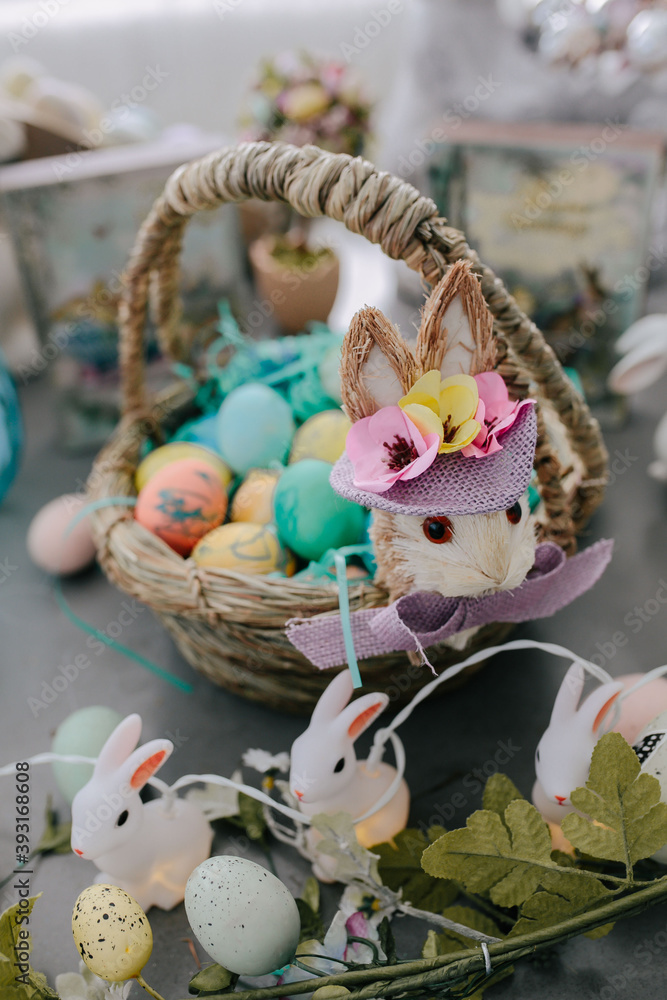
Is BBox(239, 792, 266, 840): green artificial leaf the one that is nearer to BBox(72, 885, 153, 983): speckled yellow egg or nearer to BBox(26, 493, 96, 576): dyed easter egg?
BBox(72, 885, 153, 983): speckled yellow egg

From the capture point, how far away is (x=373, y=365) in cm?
49

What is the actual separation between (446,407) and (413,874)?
0.34 meters

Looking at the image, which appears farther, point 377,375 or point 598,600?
point 598,600

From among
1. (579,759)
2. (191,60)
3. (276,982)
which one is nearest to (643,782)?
(579,759)

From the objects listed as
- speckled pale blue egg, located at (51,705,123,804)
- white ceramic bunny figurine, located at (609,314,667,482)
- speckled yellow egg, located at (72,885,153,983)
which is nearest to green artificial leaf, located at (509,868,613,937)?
speckled yellow egg, located at (72,885,153,983)

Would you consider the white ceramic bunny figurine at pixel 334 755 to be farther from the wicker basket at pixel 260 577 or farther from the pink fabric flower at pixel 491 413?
the pink fabric flower at pixel 491 413

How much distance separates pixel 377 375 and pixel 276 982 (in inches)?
16.5

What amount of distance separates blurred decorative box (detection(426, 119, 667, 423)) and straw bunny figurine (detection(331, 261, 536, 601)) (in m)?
0.64

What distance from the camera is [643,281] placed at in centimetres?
103

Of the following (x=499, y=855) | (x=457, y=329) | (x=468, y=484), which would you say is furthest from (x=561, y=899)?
(x=457, y=329)

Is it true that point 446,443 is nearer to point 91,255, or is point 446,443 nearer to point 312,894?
point 312,894

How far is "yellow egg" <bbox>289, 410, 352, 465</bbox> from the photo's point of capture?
2.43 ft

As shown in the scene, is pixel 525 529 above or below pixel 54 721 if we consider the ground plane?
above

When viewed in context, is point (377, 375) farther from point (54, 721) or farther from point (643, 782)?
point (54, 721)
